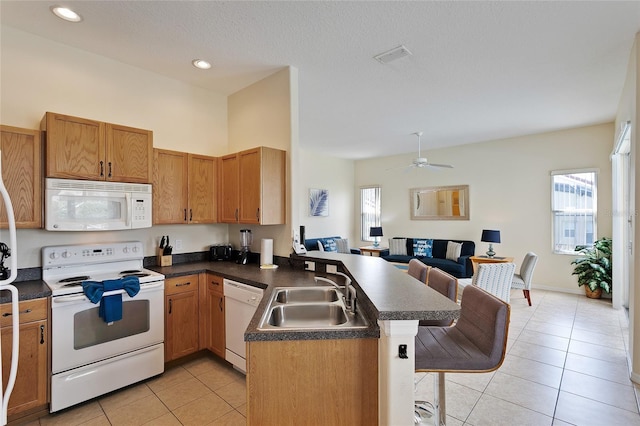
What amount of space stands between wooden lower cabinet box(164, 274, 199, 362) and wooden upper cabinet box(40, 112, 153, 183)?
1009mm

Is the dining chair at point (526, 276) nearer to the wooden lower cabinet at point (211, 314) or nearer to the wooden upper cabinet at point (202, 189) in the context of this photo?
the wooden lower cabinet at point (211, 314)

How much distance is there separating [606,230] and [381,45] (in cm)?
515

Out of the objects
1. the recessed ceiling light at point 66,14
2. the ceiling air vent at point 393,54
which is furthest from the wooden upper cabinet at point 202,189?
the ceiling air vent at point 393,54

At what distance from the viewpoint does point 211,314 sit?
3117mm

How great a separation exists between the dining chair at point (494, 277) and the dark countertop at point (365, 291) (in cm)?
184

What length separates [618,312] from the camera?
4453mm

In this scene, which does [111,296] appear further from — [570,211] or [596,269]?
[570,211]

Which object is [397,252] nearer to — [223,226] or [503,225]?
[503,225]

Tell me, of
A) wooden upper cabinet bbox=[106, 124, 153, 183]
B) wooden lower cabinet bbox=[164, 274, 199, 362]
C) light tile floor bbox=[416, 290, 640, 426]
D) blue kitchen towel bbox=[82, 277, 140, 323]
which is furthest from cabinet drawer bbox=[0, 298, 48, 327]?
light tile floor bbox=[416, 290, 640, 426]

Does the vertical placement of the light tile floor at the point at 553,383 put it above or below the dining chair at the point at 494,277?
below

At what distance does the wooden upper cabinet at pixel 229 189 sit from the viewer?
11.1 ft

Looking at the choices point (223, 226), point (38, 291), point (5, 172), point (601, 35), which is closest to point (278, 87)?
point (223, 226)

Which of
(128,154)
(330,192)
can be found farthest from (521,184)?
(128,154)

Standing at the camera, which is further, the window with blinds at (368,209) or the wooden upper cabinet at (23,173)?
the window with blinds at (368,209)
